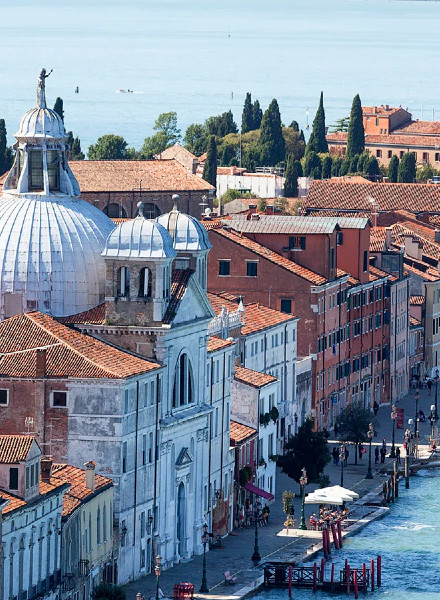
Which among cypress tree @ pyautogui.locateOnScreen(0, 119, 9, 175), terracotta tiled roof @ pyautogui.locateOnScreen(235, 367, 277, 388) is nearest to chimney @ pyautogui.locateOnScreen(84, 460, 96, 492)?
terracotta tiled roof @ pyautogui.locateOnScreen(235, 367, 277, 388)

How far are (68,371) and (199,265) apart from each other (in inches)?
378

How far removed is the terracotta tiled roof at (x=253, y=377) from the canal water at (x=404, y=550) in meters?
6.71

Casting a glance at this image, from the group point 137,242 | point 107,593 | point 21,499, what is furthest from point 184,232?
point 21,499

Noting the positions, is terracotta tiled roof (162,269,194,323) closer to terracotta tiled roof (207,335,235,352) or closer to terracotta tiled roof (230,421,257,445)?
terracotta tiled roof (207,335,235,352)

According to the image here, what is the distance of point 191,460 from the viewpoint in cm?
7944

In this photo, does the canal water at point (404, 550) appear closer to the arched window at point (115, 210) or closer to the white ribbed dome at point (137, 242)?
the white ribbed dome at point (137, 242)

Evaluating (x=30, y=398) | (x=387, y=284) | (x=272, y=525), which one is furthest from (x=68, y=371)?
(x=387, y=284)

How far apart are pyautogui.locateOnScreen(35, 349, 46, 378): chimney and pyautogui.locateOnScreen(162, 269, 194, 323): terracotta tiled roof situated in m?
4.97

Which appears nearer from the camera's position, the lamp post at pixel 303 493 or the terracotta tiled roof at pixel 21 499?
the terracotta tiled roof at pixel 21 499

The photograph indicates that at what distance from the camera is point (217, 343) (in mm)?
84688

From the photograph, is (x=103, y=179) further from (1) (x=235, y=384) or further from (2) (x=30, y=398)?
(2) (x=30, y=398)

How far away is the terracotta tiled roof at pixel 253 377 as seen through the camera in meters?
91.3

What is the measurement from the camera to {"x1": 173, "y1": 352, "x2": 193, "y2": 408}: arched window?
256ft

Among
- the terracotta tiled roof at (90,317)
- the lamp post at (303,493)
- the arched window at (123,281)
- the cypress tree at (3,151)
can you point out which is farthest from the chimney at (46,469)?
the cypress tree at (3,151)
